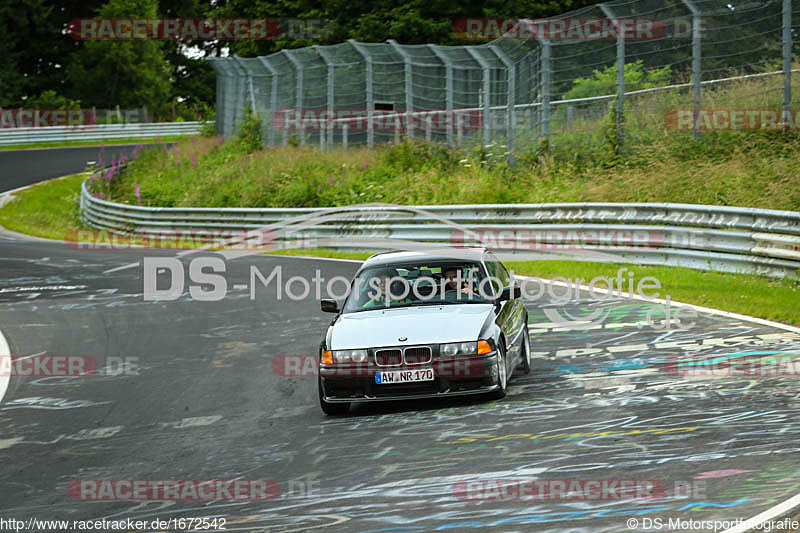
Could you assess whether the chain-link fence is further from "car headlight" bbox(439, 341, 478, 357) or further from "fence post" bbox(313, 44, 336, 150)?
"car headlight" bbox(439, 341, 478, 357)

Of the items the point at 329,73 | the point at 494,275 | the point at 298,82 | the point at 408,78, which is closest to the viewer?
the point at 494,275

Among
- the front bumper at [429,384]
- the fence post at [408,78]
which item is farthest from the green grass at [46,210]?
the front bumper at [429,384]

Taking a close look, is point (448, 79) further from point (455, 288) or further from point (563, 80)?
point (455, 288)

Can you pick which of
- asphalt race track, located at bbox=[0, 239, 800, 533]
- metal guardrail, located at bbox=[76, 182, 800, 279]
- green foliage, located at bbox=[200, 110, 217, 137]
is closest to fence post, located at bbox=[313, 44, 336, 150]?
metal guardrail, located at bbox=[76, 182, 800, 279]

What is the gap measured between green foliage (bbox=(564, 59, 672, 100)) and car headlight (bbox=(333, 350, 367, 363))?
1469 centimetres

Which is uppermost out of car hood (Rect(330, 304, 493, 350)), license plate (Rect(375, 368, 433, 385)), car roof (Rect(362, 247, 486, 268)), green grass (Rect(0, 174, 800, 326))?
car roof (Rect(362, 247, 486, 268))

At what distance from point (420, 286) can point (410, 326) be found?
39.7 inches

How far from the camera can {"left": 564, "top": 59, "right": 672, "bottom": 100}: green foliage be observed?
72.5 ft

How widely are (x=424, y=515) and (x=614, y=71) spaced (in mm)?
18709

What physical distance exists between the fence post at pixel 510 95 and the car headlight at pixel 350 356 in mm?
17864

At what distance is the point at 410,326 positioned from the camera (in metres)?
9.16

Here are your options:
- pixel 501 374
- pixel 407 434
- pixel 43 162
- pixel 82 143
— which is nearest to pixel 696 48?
pixel 501 374

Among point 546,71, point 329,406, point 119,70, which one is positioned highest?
point 119,70

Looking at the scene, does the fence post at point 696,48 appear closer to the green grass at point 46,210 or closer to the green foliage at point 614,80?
the green foliage at point 614,80
